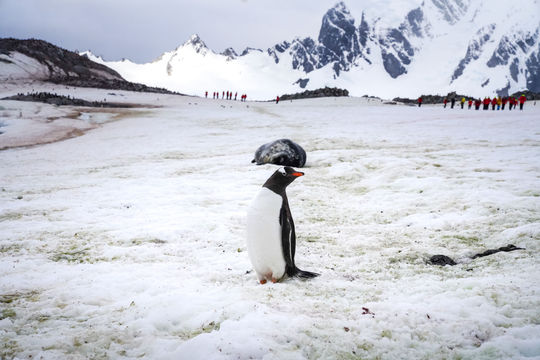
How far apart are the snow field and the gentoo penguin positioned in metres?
0.20

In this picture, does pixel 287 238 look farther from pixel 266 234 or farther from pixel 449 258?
pixel 449 258

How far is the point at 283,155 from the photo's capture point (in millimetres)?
12234

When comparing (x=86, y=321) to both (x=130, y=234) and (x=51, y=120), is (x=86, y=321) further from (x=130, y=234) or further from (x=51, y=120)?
(x=51, y=120)

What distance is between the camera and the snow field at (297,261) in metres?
2.88

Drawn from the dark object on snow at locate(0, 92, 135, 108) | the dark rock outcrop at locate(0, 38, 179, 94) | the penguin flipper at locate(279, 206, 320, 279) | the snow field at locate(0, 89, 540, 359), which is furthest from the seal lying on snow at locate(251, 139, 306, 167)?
the dark rock outcrop at locate(0, 38, 179, 94)

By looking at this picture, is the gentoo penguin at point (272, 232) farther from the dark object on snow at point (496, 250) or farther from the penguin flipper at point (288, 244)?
the dark object on snow at point (496, 250)

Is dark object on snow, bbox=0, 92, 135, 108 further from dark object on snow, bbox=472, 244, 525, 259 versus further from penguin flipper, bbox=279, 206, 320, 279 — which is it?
dark object on snow, bbox=472, 244, 525, 259

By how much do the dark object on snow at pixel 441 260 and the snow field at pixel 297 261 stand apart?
0.14 m

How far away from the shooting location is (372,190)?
8.97 meters

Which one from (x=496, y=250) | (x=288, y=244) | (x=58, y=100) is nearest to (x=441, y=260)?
(x=496, y=250)

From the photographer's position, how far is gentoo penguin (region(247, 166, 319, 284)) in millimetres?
4250

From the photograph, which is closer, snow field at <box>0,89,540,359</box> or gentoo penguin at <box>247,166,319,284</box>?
snow field at <box>0,89,540,359</box>

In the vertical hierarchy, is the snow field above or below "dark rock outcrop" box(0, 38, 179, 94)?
below

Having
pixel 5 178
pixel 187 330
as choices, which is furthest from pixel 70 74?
pixel 187 330
